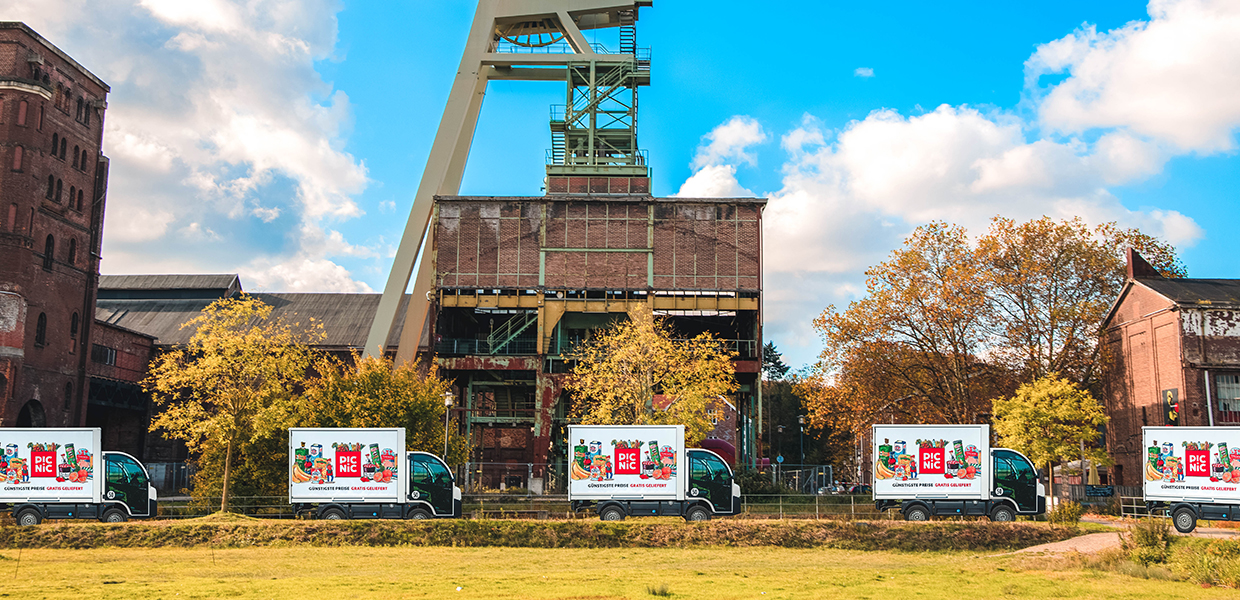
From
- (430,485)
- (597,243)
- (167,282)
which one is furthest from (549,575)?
(167,282)

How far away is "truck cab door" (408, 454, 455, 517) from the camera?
27.1 m

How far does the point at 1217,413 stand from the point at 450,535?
123 feet

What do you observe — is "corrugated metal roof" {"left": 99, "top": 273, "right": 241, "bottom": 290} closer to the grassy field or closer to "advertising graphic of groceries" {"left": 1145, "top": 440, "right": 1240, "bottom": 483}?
the grassy field

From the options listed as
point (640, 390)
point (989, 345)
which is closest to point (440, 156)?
point (640, 390)

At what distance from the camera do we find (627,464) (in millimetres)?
26938

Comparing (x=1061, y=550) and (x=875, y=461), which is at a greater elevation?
(x=875, y=461)

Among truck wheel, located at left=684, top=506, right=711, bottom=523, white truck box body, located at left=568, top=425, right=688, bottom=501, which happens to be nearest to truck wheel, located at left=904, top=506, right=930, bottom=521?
truck wheel, located at left=684, top=506, right=711, bottom=523

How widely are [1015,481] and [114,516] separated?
26658mm

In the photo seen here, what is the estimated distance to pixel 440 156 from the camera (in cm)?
5362

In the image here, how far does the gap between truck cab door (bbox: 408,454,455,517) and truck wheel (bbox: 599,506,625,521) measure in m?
4.50

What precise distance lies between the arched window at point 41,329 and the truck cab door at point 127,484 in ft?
79.8

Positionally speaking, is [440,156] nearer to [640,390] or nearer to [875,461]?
[640,390]

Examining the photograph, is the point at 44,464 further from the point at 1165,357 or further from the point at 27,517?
the point at 1165,357

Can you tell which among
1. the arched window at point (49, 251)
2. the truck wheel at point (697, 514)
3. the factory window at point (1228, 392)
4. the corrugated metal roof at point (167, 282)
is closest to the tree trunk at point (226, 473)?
the truck wheel at point (697, 514)
